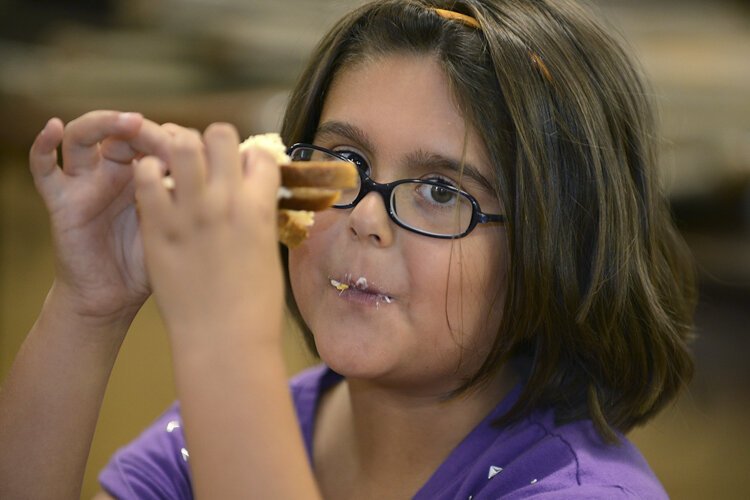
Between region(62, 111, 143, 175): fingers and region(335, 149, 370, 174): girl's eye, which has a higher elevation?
region(62, 111, 143, 175): fingers

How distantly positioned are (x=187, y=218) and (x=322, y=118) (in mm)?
511

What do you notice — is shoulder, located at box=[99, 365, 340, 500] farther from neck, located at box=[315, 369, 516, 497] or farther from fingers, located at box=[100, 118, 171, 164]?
fingers, located at box=[100, 118, 171, 164]

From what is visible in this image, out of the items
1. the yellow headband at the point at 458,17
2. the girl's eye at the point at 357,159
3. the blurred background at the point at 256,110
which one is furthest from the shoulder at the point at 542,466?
the blurred background at the point at 256,110

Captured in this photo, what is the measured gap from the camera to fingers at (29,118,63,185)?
3.30ft

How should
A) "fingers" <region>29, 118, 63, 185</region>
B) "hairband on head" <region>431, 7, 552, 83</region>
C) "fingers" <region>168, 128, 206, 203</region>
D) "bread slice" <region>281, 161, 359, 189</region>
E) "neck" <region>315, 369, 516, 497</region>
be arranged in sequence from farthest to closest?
"neck" <region>315, 369, 516, 497</region>, "hairband on head" <region>431, 7, 552, 83</region>, "fingers" <region>29, 118, 63, 185</region>, "bread slice" <region>281, 161, 359, 189</region>, "fingers" <region>168, 128, 206, 203</region>

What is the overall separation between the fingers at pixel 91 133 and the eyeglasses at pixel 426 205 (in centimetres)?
26

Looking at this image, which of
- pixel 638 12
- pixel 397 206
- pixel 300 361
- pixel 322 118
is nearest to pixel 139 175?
pixel 397 206

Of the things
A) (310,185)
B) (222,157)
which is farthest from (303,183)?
(222,157)

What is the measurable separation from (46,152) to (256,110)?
158 centimetres

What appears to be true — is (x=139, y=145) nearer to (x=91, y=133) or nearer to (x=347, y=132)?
(x=91, y=133)

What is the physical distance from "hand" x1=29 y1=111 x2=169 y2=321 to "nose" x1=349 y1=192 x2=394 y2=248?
0.24m

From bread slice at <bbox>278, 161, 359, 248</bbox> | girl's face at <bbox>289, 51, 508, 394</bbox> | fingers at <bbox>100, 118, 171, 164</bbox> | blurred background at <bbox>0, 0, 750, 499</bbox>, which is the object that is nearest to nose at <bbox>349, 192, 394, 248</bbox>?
girl's face at <bbox>289, 51, 508, 394</bbox>

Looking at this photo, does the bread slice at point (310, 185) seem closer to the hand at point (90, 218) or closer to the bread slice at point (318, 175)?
the bread slice at point (318, 175)

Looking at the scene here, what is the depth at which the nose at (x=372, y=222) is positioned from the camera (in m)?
1.04
